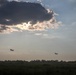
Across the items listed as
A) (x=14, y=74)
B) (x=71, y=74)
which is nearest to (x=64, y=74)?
(x=71, y=74)

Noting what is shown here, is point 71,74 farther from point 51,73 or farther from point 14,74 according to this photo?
point 14,74

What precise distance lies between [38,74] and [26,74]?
76.5 inches

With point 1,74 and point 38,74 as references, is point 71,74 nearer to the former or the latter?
point 38,74

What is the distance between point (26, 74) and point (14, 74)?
1.99 meters

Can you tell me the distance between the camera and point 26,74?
40312 mm

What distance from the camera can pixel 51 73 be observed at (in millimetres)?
41656

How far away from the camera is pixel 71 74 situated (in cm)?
4109

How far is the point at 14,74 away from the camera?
39625 millimetres

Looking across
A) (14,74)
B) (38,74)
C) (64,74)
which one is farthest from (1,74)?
(64,74)

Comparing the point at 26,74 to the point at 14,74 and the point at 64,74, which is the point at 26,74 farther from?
the point at 64,74

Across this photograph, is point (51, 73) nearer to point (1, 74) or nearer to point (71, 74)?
point (71, 74)

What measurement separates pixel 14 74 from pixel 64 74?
822 centimetres

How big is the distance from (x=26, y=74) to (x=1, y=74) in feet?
13.2

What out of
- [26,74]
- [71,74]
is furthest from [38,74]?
[71,74]
